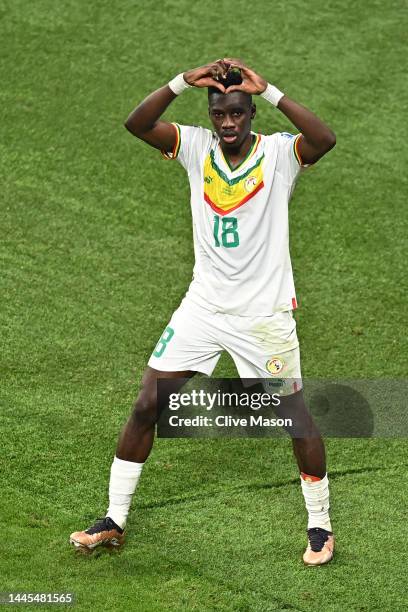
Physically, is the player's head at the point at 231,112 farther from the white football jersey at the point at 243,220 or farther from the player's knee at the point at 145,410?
the player's knee at the point at 145,410

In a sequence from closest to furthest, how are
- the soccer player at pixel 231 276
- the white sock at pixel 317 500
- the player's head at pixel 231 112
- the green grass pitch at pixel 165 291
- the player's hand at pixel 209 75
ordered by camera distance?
the player's hand at pixel 209 75
the player's head at pixel 231 112
the soccer player at pixel 231 276
the green grass pitch at pixel 165 291
the white sock at pixel 317 500

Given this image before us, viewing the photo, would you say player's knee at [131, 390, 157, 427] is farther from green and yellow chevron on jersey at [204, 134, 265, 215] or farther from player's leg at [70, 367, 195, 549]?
green and yellow chevron on jersey at [204, 134, 265, 215]

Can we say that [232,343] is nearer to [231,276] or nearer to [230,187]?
[231,276]

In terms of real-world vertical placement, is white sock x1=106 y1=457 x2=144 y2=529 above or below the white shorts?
below

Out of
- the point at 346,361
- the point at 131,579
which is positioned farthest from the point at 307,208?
the point at 131,579

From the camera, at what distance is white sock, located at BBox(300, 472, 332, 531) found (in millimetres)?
7238

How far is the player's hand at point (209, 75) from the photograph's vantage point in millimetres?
6668

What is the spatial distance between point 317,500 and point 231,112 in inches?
84.9

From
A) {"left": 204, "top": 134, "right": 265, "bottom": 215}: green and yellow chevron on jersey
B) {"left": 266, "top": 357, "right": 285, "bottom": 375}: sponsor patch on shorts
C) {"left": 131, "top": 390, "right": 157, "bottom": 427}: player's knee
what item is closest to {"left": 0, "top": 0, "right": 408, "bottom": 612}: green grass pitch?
{"left": 131, "top": 390, "right": 157, "bottom": 427}: player's knee

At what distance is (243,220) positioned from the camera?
6973 mm

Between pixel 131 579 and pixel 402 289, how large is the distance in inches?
167

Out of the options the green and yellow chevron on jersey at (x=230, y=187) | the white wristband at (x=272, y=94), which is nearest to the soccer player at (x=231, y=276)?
the green and yellow chevron on jersey at (x=230, y=187)

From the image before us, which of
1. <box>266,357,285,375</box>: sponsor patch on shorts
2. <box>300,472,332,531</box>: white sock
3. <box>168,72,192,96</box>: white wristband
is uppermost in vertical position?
<box>168,72,192,96</box>: white wristband

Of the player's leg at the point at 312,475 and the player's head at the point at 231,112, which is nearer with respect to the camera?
the player's head at the point at 231,112
